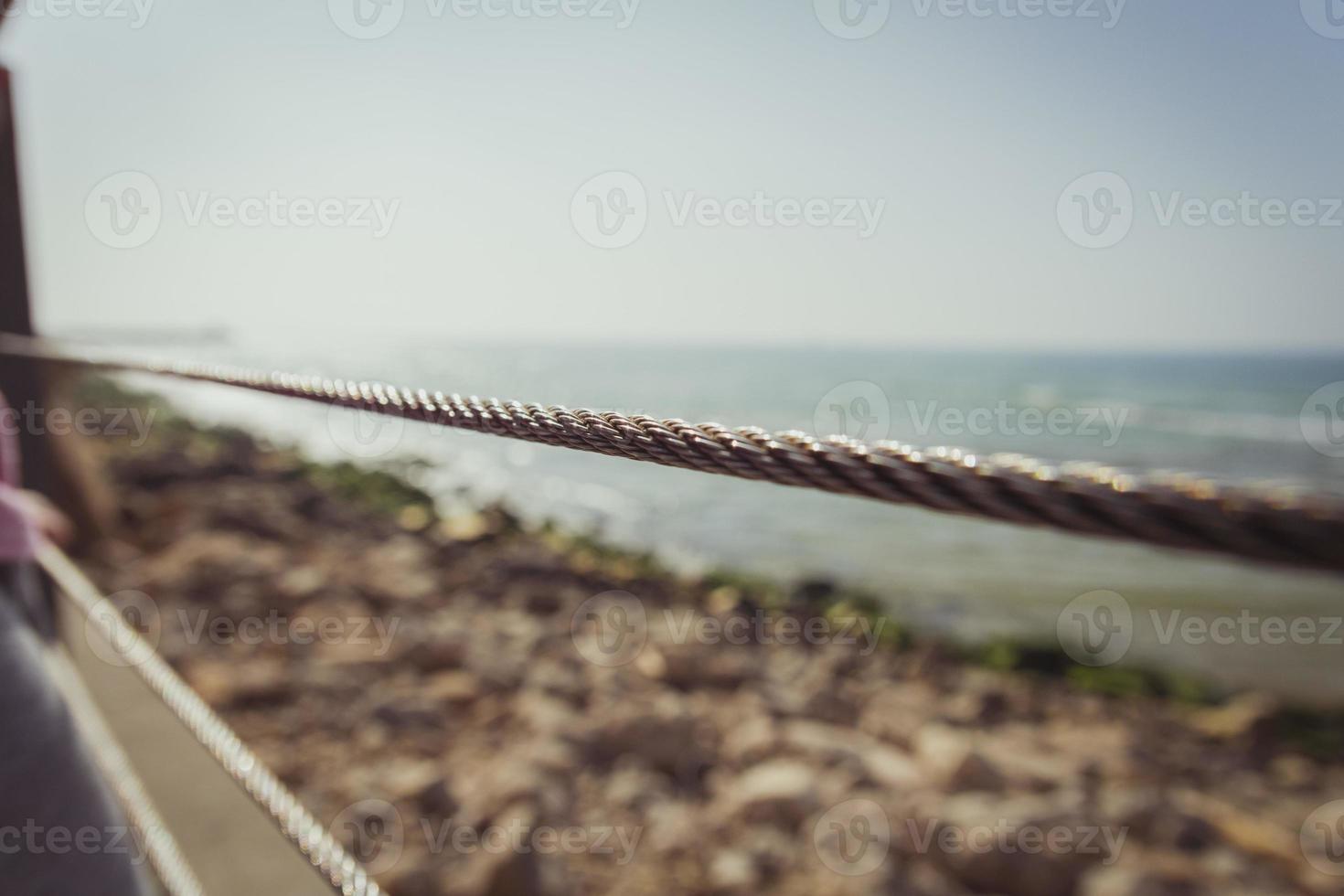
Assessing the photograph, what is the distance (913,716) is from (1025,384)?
42968 mm

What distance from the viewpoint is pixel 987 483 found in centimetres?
38

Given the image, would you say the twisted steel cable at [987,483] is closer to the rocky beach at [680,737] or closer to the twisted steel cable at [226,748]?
the twisted steel cable at [226,748]

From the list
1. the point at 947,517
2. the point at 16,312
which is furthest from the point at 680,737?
the point at 16,312

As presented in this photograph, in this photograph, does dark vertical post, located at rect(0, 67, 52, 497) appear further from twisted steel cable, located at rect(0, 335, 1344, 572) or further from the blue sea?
twisted steel cable, located at rect(0, 335, 1344, 572)

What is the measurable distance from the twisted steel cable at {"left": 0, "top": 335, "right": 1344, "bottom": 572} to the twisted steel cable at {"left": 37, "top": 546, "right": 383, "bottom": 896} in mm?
577

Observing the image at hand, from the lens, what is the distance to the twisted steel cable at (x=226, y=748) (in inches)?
36.1

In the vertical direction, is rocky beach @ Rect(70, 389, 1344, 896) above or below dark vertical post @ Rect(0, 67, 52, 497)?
below

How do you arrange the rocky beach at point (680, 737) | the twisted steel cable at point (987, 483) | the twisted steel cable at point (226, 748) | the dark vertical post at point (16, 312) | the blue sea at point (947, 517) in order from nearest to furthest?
the twisted steel cable at point (987, 483) → the twisted steel cable at point (226, 748) → the dark vertical post at point (16, 312) → the rocky beach at point (680, 737) → the blue sea at point (947, 517)

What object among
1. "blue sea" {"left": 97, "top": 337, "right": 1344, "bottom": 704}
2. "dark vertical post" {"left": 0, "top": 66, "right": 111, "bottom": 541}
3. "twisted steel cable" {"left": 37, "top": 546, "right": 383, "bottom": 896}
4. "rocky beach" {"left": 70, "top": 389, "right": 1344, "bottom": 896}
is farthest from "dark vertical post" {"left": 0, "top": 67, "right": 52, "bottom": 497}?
"rocky beach" {"left": 70, "top": 389, "right": 1344, "bottom": 896}

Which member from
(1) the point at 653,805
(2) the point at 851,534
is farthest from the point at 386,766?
(2) the point at 851,534

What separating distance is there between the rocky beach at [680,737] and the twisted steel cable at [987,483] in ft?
8.01

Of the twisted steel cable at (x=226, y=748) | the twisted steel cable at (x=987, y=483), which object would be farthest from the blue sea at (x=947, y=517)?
the twisted steel cable at (x=226, y=748)

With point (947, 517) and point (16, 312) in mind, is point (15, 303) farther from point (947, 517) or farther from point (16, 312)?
point (947, 517)

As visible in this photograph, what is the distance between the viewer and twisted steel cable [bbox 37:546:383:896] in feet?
3.01
